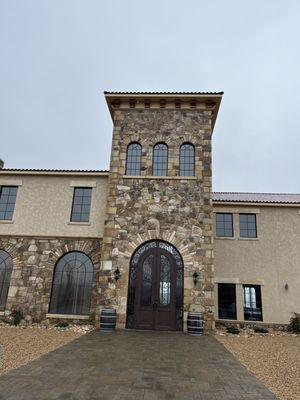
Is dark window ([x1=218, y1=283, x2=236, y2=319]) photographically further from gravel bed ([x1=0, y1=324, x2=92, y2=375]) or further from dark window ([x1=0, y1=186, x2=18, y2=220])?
dark window ([x1=0, y1=186, x2=18, y2=220])

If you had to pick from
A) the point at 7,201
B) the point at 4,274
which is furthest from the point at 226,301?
the point at 7,201

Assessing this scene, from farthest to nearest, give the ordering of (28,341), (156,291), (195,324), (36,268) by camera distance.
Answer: (36,268) < (156,291) < (195,324) < (28,341)

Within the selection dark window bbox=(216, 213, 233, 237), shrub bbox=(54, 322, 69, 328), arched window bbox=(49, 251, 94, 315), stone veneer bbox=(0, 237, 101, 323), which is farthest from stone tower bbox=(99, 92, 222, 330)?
dark window bbox=(216, 213, 233, 237)

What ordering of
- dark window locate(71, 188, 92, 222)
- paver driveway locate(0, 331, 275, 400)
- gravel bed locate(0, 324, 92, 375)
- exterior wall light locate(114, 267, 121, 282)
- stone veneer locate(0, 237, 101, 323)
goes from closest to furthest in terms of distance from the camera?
1. paver driveway locate(0, 331, 275, 400)
2. gravel bed locate(0, 324, 92, 375)
3. exterior wall light locate(114, 267, 121, 282)
4. stone veneer locate(0, 237, 101, 323)
5. dark window locate(71, 188, 92, 222)

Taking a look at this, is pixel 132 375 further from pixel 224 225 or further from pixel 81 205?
pixel 224 225

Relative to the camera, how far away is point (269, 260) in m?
14.5

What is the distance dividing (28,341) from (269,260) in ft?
36.1

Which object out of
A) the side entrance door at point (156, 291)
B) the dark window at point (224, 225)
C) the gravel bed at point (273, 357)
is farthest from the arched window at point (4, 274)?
the dark window at point (224, 225)

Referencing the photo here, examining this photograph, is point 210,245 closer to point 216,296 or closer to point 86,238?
point 216,296

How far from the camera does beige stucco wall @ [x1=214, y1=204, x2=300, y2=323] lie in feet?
45.7

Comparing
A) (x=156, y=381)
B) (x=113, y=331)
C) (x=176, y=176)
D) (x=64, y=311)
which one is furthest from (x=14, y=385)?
(x=176, y=176)

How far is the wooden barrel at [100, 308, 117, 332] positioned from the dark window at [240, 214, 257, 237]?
765 centimetres

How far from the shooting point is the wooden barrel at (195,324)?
10562 mm

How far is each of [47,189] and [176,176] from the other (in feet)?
20.4
